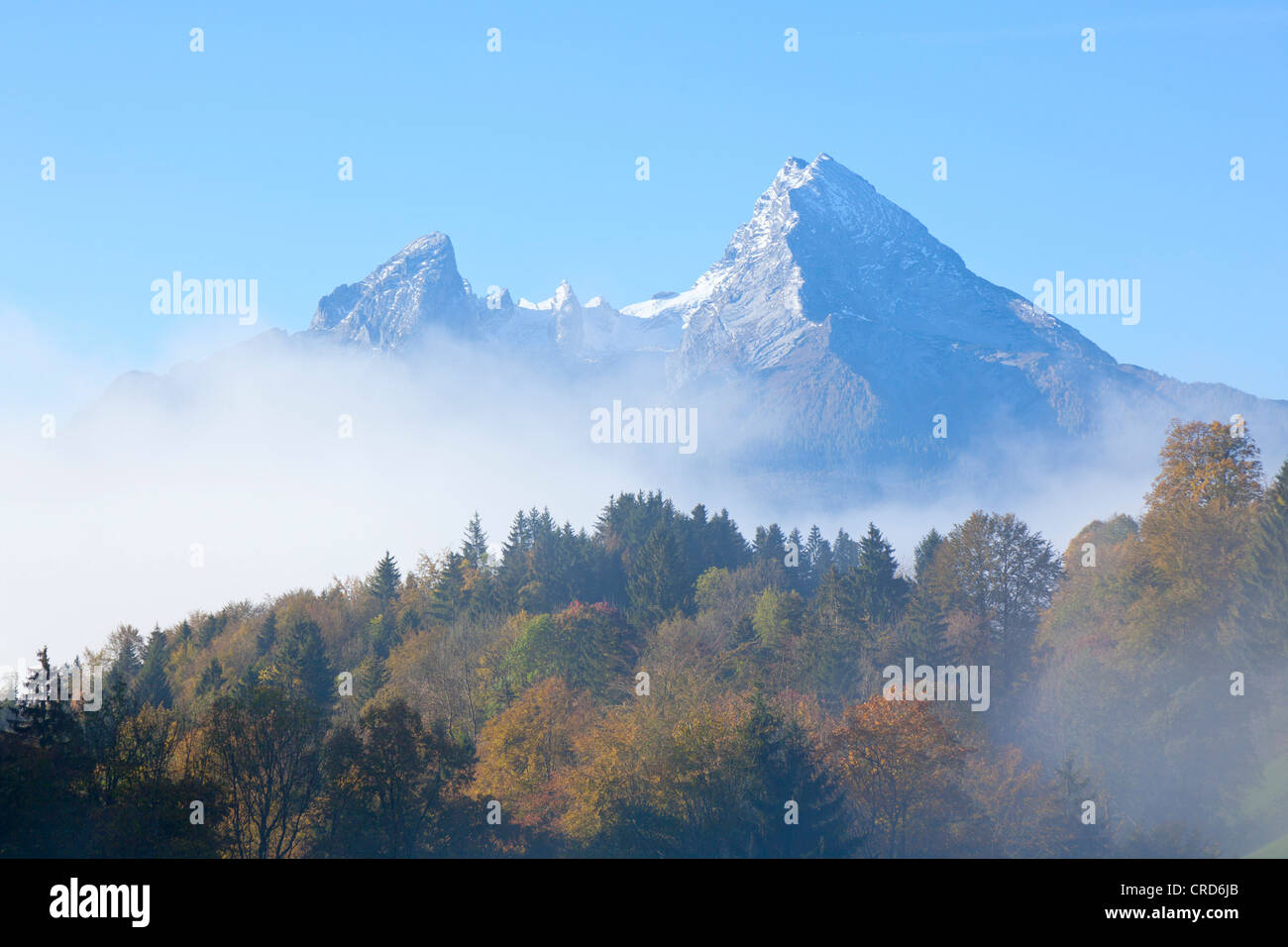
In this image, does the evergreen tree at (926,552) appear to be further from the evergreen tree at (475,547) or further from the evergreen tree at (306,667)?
the evergreen tree at (306,667)

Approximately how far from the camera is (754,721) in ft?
191

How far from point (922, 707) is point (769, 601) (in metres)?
31.0

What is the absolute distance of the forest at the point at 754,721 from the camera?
51.8 metres

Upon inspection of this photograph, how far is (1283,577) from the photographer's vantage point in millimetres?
63344

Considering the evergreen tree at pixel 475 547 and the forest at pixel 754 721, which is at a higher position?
the evergreen tree at pixel 475 547

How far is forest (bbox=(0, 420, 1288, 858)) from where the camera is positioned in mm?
51812

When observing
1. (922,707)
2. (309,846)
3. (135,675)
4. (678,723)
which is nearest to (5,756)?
(309,846)

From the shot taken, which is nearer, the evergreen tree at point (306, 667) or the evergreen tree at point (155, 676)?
the evergreen tree at point (306, 667)

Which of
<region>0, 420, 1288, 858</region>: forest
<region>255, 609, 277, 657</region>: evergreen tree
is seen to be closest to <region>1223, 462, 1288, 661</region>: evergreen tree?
<region>0, 420, 1288, 858</region>: forest

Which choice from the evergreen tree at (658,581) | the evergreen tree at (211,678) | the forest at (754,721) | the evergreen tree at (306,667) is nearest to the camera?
the forest at (754,721)

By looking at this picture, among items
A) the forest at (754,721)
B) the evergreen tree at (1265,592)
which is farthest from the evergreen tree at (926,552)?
the evergreen tree at (1265,592)

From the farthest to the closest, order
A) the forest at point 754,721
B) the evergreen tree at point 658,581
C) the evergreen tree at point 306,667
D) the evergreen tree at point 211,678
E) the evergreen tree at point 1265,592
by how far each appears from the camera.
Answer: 1. the evergreen tree at point 658,581
2. the evergreen tree at point 211,678
3. the evergreen tree at point 306,667
4. the evergreen tree at point 1265,592
5. the forest at point 754,721

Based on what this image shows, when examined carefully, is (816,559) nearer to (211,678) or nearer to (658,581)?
(658,581)
